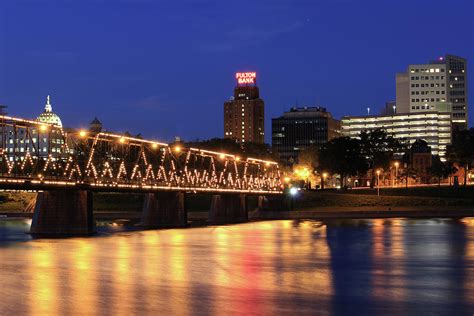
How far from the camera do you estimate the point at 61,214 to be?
104 metres

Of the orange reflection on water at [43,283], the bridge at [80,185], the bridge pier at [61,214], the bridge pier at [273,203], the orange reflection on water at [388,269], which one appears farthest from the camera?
the bridge pier at [273,203]

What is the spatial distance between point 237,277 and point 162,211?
77.7 metres

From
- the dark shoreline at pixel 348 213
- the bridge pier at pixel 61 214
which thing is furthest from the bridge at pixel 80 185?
the dark shoreline at pixel 348 213

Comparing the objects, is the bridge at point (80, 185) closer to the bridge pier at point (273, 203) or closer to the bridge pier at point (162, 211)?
the bridge pier at point (162, 211)

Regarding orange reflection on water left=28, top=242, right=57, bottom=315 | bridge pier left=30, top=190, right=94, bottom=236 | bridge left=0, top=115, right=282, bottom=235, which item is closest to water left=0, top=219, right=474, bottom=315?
orange reflection on water left=28, top=242, right=57, bottom=315

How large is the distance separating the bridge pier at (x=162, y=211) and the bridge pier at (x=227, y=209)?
76.0ft

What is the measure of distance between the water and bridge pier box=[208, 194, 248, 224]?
2597 inches

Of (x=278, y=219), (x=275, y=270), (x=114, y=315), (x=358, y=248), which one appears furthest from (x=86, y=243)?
(x=278, y=219)

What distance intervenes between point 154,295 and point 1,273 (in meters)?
16.6

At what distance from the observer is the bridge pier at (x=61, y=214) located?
336 ft

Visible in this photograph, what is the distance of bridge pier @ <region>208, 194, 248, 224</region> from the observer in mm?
157625

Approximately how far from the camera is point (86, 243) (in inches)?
3484

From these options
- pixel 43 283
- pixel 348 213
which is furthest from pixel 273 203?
pixel 43 283

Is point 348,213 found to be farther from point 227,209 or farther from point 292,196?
point 227,209
